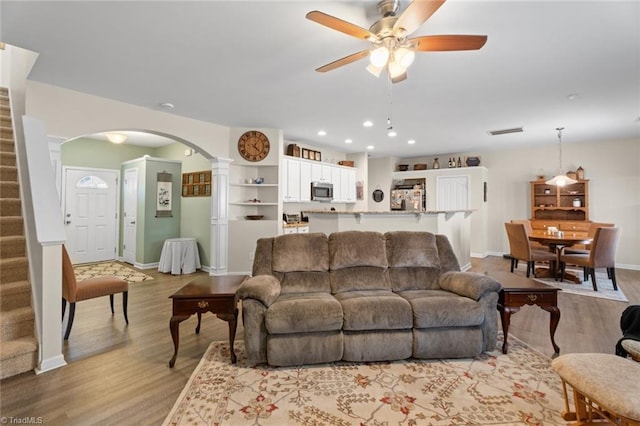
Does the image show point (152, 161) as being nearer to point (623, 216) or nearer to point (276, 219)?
point (276, 219)

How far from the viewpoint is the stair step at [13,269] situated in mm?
2640

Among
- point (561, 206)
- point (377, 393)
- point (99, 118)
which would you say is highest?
point (99, 118)

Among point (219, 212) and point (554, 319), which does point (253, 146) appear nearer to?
point (219, 212)

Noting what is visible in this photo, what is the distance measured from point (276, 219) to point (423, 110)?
307cm

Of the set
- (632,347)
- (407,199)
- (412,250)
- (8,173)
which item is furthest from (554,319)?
(407,199)

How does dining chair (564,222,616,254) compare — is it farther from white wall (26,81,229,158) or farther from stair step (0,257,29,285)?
stair step (0,257,29,285)

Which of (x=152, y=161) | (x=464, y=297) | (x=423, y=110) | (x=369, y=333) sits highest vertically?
(x=423, y=110)

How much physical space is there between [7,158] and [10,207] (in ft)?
2.19

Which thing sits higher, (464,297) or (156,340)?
(464,297)

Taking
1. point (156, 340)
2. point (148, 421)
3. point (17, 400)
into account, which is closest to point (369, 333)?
point (148, 421)

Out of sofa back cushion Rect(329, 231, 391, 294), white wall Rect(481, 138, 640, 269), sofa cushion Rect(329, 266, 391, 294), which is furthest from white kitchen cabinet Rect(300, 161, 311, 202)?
white wall Rect(481, 138, 640, 269)

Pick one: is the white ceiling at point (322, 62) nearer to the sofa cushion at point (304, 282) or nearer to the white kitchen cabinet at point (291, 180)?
the white kitchen cabinet at point (291, 180)

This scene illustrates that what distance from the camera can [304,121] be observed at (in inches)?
201

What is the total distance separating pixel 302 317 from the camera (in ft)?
7.59
